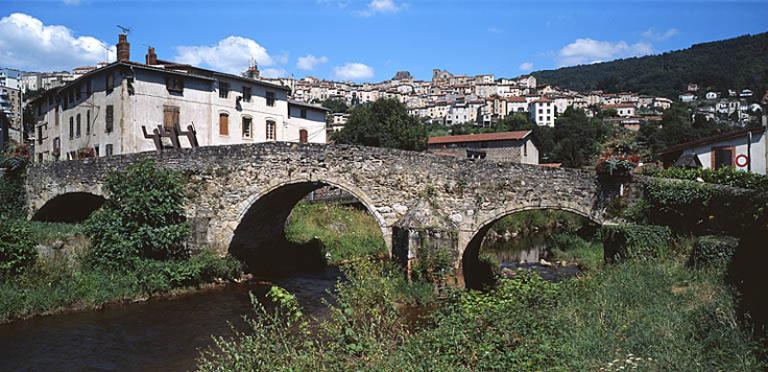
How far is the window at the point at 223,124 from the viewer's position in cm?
2822

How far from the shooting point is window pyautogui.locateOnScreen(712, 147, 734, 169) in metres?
17.9

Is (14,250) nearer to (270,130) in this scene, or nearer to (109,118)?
(109,118)

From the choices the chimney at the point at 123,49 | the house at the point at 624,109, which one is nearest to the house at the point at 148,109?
the chimney at the point at 123,49

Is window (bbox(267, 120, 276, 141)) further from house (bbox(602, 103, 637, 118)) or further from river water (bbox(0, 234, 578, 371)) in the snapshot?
house (bbox(602, 103, 637, 118))

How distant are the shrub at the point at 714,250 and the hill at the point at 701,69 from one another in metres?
136

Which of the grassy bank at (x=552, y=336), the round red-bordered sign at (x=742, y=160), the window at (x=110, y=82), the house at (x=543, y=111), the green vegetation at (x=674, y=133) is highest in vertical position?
Result: the house at (x=543, y=111)

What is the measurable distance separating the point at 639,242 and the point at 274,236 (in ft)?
43.6

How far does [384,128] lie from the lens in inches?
1716

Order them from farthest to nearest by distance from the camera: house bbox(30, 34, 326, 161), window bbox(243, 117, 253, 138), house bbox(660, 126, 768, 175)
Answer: window bbox(243, 117, 253, 138) < house bbox(30, 34, 326, 161) < house bbox(660, 126, 768, 175)

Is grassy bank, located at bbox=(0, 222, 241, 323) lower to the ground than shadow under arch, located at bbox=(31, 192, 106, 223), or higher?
lower

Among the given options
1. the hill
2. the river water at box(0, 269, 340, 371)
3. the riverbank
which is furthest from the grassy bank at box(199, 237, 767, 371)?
the hill

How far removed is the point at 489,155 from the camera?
49219mm

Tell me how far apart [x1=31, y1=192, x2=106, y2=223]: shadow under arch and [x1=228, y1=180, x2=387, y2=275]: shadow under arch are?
694cm

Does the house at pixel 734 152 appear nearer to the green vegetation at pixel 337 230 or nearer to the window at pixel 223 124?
the green vegetation at pixel 337 230
